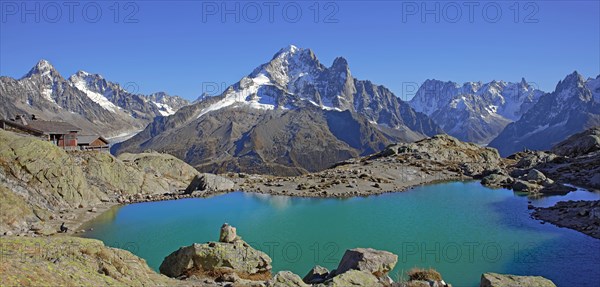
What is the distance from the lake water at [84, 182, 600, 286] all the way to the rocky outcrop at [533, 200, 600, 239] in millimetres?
1331

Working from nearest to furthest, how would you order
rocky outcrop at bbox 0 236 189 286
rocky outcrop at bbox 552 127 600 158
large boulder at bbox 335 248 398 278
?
1. rocky outcrop at bbox 0 236 189 286
2. large boulder at bbox 335 248 398 278
3. rocky outcrop at bbox 552 127 600 158

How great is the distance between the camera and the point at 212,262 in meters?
25.1

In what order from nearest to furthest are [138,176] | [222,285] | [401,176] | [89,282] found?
[89,282], [222,285], [138,176], [401,176]

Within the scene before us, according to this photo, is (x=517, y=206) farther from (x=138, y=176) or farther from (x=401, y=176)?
(x=138, y=176)

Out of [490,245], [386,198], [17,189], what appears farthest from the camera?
[386,198]

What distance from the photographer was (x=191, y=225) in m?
48.6

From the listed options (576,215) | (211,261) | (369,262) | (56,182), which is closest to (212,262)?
(211,261)

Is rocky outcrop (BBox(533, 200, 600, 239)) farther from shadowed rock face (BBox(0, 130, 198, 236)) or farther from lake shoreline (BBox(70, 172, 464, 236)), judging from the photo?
shadowed rock face (BBox(0, 130, 198, 236))

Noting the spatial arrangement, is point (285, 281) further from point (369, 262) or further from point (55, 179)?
point (55, 179)

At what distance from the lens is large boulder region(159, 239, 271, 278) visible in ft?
81.3

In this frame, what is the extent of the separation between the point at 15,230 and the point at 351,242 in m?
32.4

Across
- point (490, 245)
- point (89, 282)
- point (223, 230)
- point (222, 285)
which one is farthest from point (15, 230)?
point (490, 245)

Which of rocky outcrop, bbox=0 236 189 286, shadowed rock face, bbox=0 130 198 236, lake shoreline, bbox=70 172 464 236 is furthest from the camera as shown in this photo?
lake shoreline, bbox=70 172 464 236

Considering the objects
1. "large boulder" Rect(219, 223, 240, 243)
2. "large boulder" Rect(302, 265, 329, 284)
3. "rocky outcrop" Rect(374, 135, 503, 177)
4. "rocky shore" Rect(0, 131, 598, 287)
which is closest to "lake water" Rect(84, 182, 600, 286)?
"rocky shore" Rect(0, 131, 598, 287)
